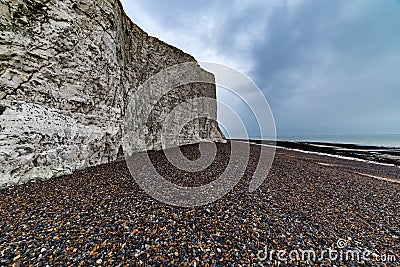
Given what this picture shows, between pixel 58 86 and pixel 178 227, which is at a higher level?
pixel 58 86

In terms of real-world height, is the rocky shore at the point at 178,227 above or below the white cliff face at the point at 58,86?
below

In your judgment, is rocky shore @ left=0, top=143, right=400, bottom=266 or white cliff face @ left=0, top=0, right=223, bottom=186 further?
white cliff face @ left=0, top=0, right=223, bottom=186

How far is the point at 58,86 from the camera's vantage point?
562cm

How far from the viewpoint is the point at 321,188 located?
18.5 ft

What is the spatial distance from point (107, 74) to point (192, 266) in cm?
756

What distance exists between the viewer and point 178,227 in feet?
9.98

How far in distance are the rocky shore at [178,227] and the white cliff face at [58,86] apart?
1.02 metres

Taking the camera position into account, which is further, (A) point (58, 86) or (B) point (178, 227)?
(A) point (58, 86)

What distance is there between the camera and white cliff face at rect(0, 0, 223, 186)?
4598 mm

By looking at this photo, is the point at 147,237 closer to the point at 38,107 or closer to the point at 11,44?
the point at 38,107

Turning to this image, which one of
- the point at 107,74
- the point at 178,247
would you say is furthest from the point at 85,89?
the point at 178,247

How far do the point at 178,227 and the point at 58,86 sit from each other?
575cm

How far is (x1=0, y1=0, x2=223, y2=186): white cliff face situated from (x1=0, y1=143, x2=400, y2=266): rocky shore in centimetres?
102

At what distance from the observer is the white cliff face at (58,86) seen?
460cm
